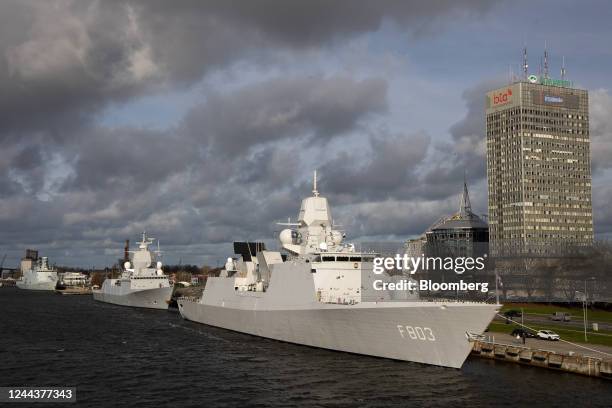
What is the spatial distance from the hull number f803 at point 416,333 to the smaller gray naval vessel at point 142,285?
49.4 m

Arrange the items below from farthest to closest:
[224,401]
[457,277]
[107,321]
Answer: [457,277] → [107,321] → [224,401]

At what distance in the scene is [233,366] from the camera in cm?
2841

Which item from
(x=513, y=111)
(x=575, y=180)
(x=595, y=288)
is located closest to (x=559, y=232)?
(x=575, y=180)

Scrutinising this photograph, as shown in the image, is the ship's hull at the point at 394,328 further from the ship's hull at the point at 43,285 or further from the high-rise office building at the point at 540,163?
the ship's hull at the point at 43,285

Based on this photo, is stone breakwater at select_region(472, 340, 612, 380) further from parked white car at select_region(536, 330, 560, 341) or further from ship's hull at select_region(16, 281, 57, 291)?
ship's hull at select_region(16, 281, 57, 291)

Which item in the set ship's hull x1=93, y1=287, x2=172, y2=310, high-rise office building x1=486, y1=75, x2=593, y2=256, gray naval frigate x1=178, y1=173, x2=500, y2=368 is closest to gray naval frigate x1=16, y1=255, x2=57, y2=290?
ship's hull x1=93, y1=287, x2=172, y2=310

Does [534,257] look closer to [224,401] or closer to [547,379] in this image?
[547,379]

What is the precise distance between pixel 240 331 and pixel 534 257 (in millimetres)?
49432

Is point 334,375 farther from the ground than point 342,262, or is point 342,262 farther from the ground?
point 342,262

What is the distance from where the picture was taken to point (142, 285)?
77.1 m

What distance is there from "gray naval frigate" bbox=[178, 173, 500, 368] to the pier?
6.33 ft

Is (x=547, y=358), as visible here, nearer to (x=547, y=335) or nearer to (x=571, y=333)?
(x=547, y=335)

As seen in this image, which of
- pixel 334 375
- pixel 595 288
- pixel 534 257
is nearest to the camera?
pixel 334 375

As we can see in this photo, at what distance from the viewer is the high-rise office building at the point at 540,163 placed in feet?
382
